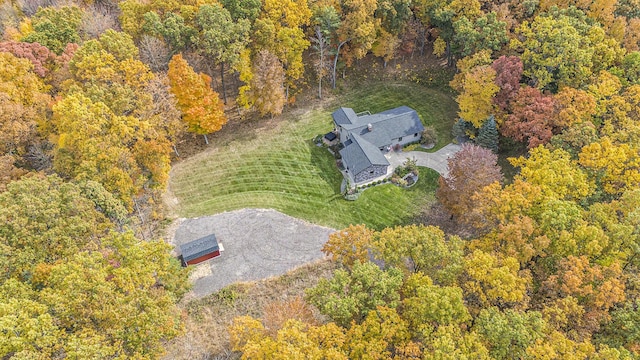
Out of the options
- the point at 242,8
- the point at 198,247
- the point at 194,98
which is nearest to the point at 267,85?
the point at 194,98

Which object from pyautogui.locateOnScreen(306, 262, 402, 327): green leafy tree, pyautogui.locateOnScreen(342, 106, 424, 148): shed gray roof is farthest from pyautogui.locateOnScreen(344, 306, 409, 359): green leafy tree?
pyautogui.locateOnScreen(342, 106, 424, 148): shed gray roof

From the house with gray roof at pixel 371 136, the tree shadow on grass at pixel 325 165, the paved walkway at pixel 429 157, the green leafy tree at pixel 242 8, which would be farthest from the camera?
the green leafy tree at pixel 242 8

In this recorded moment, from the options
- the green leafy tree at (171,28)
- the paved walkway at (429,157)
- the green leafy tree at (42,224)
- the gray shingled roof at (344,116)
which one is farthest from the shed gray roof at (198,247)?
the green leafy tree at (171,28)

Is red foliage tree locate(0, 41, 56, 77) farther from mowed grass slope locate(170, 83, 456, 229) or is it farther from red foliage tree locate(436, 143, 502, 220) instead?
red foliage tree locate(436, 143, 502, 220)

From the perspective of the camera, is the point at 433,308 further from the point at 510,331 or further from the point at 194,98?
the point at 194,98

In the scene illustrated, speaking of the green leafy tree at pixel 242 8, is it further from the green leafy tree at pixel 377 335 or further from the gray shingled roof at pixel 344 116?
the green leafy tree at pixel 377 335

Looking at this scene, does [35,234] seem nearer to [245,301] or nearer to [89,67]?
[245,301]
